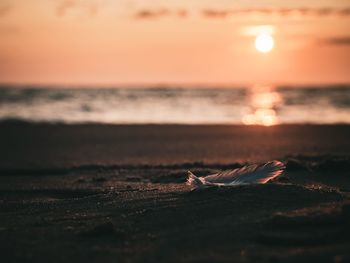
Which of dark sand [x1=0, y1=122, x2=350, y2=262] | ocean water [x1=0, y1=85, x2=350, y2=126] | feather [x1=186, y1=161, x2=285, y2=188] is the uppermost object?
ocean water [x1=0, y1=85, x2=350, y2=126]

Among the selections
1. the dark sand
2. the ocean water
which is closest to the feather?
the dark sand

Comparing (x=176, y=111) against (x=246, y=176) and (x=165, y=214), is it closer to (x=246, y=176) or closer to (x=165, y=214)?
(x=246, y=176)

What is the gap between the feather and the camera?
4.90 m

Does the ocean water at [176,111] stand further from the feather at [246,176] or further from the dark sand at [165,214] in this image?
the feather at [246,176]

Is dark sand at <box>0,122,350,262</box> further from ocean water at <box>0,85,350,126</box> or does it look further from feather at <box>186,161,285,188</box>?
ocean water at <box>0,85,350,126</box>

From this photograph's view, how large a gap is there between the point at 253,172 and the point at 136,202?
1061 millimetres

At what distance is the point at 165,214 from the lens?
4352mm

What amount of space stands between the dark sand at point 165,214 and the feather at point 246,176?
0.13 meters

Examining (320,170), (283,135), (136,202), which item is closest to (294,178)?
(320,170)

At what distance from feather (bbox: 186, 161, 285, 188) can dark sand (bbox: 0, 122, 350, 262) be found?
130 mm

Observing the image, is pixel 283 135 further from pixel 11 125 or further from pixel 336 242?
pixel 336 242

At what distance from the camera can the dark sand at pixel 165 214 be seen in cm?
350

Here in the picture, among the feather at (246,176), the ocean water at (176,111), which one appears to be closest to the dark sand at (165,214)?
the feather at (246,176)

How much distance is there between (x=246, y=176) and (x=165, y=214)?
3.28 feet
